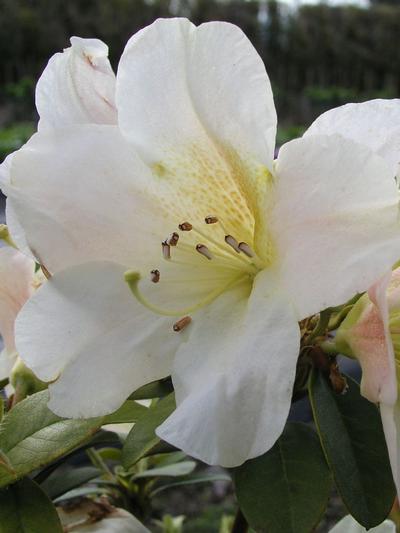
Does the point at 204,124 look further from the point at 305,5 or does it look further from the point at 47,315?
the point at 305,5

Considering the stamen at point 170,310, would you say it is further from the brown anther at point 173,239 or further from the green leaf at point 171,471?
the green leaf at point 171,471

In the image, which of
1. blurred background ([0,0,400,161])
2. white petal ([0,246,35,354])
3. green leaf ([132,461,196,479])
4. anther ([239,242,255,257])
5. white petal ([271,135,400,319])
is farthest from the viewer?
blurred background ([0,0,400,161])

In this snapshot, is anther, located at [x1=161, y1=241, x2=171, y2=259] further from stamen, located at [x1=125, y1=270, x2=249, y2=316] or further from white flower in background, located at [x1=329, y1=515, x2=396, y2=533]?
white flower in background, located at [x1=329, y1=515, x2=396, y2=533]

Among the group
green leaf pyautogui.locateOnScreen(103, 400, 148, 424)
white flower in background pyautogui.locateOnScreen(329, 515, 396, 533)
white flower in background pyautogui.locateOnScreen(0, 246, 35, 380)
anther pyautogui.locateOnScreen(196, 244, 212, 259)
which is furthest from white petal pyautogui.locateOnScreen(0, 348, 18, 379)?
white flower in background pyautogui.locateOnScreen(329, 515, 396, 533)

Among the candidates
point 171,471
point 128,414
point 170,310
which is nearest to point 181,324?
point 170,310

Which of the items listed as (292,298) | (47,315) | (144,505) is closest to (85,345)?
(47,315)
